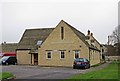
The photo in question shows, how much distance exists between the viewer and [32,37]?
57531 mm

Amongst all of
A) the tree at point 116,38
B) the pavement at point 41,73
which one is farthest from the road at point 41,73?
the tree at point 116,38

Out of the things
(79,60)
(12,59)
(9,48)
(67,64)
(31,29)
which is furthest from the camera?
(9,48)

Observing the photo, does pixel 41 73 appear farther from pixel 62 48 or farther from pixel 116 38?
pixel 116 38

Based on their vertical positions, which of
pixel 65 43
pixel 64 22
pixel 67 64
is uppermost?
pixel 64 22

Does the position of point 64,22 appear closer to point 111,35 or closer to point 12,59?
point 12,59

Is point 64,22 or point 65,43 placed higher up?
point 64,22

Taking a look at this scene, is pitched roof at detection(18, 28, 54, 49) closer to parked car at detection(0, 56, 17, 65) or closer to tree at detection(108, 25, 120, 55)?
parked car at detection(0, 56, 17, 65)

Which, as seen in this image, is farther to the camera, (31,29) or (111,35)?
(111,35)

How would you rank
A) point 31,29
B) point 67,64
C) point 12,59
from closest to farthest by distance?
point 67,64
point 12,59
point 31,29

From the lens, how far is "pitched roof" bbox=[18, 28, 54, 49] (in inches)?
2164

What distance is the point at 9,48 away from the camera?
233 ft

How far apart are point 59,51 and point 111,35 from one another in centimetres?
2306

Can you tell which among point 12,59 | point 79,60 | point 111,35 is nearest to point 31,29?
point 12,59

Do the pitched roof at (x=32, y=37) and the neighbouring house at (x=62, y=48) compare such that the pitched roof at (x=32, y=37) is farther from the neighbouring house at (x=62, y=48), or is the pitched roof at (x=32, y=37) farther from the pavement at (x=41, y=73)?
the pavement at (x=41, y=73)
